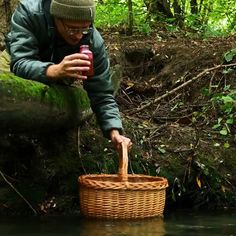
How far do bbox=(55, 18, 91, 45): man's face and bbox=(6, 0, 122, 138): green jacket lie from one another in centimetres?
7

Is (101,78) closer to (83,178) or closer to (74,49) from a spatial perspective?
(74,49)

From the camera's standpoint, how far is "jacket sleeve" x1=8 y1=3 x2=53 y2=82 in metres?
3.73

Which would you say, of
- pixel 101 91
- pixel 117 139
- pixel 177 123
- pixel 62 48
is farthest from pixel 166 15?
pixel 117 139

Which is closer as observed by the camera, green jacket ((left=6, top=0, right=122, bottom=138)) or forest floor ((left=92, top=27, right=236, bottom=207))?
green jacket ((left=6, top=0, right=122, bottom=138))

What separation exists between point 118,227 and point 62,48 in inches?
51.3

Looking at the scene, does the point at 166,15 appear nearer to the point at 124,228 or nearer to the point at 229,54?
the point at 229,54

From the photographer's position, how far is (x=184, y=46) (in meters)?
7.51

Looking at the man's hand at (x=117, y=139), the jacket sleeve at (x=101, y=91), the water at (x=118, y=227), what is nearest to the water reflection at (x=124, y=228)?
the water at (x=118, y=227)

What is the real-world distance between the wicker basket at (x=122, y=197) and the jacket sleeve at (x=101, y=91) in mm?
326

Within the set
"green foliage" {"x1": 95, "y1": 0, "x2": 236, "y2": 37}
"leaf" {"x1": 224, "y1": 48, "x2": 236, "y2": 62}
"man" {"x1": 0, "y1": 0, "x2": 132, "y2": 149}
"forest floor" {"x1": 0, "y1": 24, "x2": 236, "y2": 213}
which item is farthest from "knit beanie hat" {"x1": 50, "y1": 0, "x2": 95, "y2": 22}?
"green foliage" {"x1": 95, "y1": 0, "x2": 236, "y2": 37}

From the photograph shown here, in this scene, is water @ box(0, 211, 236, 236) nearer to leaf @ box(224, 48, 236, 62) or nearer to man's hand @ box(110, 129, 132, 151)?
man's hand @ box(110, 129, 132, 151)

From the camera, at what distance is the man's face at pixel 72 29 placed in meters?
3.78

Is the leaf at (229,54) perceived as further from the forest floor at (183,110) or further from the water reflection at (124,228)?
the water reflection at (124,228)

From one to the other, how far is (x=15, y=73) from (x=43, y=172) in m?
0.89
